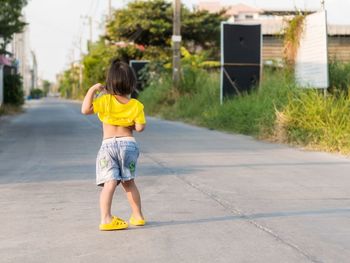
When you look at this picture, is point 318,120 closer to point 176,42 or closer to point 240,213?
point 240,213

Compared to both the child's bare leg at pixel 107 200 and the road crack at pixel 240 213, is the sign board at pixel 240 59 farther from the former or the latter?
the child's bare leg at pixel 107 200

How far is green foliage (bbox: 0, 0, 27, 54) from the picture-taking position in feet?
81.5

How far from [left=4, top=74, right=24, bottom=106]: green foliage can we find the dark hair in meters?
37.4

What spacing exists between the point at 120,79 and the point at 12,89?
38.4 metres

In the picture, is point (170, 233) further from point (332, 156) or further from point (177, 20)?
point (177, 20)

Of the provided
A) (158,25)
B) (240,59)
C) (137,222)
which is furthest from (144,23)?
(137,222)

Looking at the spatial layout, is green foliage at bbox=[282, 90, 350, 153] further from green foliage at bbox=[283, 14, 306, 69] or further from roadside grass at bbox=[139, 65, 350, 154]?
green foliage at bbox=[283, 14, 306, 69]

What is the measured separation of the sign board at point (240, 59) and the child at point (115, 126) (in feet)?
56.5

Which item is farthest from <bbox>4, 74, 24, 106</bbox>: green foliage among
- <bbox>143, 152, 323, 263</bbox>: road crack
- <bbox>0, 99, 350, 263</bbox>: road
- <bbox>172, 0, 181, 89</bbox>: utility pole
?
<bbox>143, 152, 323, 263</bbox>: road crack

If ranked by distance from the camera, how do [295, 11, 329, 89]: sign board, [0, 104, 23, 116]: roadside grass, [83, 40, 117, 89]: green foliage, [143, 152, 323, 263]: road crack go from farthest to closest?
[83, 40, 117, 89]: green foliage
[0, 104, 23, 116]: roadside grass
[295, 11, 329, 89]: sign board
[143, 152, 323, 263]: road crack

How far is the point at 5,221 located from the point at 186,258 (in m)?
2.20

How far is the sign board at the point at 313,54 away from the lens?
1595 cm

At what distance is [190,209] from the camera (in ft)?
23.3

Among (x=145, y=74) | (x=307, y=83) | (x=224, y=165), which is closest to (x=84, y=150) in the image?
(x=224, y=165)
